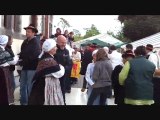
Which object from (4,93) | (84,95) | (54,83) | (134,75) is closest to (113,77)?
(134,75)

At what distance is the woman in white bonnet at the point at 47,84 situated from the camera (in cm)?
755

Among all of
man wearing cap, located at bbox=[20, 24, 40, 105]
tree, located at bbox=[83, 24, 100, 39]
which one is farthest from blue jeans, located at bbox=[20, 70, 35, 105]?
tree, located at bbox=[83, 24, 100, 39]

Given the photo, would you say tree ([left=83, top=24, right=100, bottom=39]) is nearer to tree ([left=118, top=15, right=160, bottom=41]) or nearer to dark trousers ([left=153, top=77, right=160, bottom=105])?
tree ([left=118, top=15, right=160, bottom=41])

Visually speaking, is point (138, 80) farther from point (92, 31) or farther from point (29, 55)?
point (92, 31)

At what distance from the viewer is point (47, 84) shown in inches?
297

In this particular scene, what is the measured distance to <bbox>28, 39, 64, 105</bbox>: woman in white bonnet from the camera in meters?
7.55

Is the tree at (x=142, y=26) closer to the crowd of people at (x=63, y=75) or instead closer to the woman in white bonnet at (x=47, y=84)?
the crowd of people at (x=63, y=75)

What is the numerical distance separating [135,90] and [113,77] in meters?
0.71

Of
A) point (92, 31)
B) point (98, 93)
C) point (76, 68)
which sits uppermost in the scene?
point (98, 93)

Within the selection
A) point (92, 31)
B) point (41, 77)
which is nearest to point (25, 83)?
point (41, 77)

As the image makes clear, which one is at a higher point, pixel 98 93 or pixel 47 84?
pixel 47 84

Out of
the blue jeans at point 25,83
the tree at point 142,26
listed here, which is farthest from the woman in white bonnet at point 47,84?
the tree at point 142,26

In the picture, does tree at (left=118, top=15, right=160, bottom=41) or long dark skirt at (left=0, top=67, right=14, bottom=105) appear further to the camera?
tree at (left=118, top=15, right=160, bottom=41)
